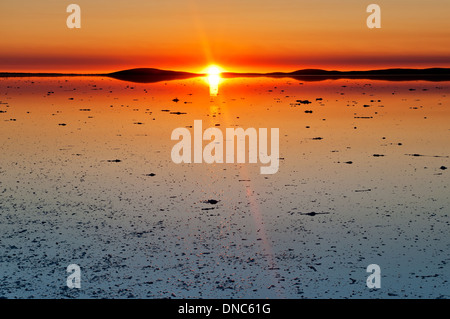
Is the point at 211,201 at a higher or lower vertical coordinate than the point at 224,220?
higher

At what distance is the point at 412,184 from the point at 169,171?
3552mm

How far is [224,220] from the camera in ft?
19.7

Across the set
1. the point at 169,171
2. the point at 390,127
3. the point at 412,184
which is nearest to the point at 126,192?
the point at 169,171

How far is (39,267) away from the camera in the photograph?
4.72 m

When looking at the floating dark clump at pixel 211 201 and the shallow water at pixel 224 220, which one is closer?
the shallow water at pixel 224 220

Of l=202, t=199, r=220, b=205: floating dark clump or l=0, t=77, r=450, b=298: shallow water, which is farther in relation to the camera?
l=202, t=199, r=220, b=205: floating dark clump

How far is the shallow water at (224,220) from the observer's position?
175 inches

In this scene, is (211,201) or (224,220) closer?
(224,220)

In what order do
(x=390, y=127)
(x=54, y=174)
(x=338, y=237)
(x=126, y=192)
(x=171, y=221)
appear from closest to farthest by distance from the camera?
(x=338, y=237) < (x=171, y=221) < (x=126, y=192) < (x=54, y=174) < (x=390, y=127)

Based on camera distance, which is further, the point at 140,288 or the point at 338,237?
the point at 338,237

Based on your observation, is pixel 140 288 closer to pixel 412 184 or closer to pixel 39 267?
pixel 39 267

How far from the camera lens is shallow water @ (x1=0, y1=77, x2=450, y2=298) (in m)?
4.45
